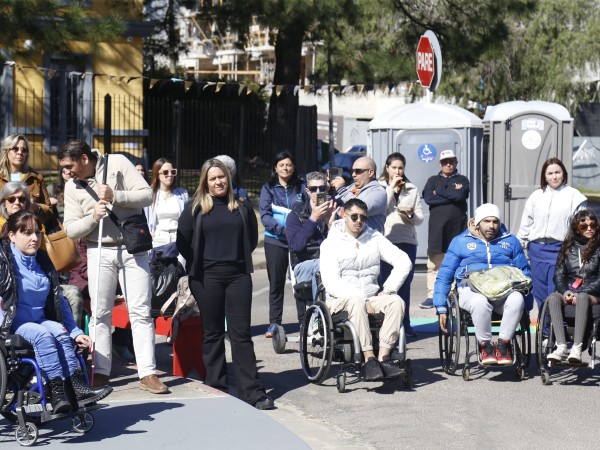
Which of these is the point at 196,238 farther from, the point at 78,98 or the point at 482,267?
the point at 78,98

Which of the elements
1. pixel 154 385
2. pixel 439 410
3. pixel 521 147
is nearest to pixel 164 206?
pixel 154 385

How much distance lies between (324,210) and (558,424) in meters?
2.97

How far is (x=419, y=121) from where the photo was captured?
55.9ft

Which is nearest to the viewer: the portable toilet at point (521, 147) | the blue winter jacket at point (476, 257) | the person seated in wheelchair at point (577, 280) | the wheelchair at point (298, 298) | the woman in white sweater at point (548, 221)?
the person seated in wheelchair at point (577, 280)

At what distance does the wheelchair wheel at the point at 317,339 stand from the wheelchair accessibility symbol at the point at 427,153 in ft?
24.5

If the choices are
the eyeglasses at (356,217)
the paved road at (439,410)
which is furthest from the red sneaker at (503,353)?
the eyeglasses at (356,217)

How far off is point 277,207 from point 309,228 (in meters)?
0.97

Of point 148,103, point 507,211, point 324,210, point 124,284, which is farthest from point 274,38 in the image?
point 124,284

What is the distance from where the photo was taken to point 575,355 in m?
9.44

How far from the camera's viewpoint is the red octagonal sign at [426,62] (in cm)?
1836

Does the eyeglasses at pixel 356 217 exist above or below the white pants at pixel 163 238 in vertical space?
above

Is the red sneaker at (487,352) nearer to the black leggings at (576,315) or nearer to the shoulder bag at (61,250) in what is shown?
the black leggings at (576,315)

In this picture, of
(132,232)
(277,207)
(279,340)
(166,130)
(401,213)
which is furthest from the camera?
(166,130)

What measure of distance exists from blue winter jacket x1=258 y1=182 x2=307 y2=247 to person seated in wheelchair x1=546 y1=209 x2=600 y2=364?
263cm
